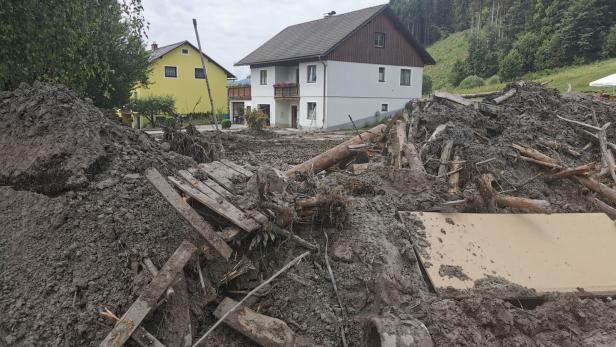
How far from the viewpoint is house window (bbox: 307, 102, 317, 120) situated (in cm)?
2844

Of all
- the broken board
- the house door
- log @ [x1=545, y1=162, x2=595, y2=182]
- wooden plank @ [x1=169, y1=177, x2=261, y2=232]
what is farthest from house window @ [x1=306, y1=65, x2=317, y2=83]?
wooden plank @ [x1=169, y1=177, x2=261, y2=232]

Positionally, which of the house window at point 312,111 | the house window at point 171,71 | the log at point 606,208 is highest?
the house window at point 171,71

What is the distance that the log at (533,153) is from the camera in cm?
631

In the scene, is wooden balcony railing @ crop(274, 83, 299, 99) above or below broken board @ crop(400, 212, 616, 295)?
above

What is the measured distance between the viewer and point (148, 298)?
3.16m

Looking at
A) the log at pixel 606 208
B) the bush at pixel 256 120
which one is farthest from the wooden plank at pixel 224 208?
the bush at pixel 256 120

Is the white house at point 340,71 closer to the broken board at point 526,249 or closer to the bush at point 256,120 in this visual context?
the bush at point 256,120

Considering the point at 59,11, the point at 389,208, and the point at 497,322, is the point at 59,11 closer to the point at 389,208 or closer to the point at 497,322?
the point at 389,208

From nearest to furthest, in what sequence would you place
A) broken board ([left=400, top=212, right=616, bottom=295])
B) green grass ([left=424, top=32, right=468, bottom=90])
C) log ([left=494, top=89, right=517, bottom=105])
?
broken board ([left=400, top=212, right=616, bottom=295])
log ([left=494, top=89, right=517, bottom=105])
green grass ([left=424, top=32, right=468, bottom=90])

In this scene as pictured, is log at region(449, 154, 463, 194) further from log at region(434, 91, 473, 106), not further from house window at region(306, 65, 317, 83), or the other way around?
house window at region(306, 65, 317, 83)

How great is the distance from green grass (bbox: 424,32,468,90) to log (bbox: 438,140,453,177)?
132 ft

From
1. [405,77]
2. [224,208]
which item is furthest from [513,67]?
[224,208]

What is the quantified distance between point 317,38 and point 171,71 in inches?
560

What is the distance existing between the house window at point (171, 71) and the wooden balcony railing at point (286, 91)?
10.9 m
